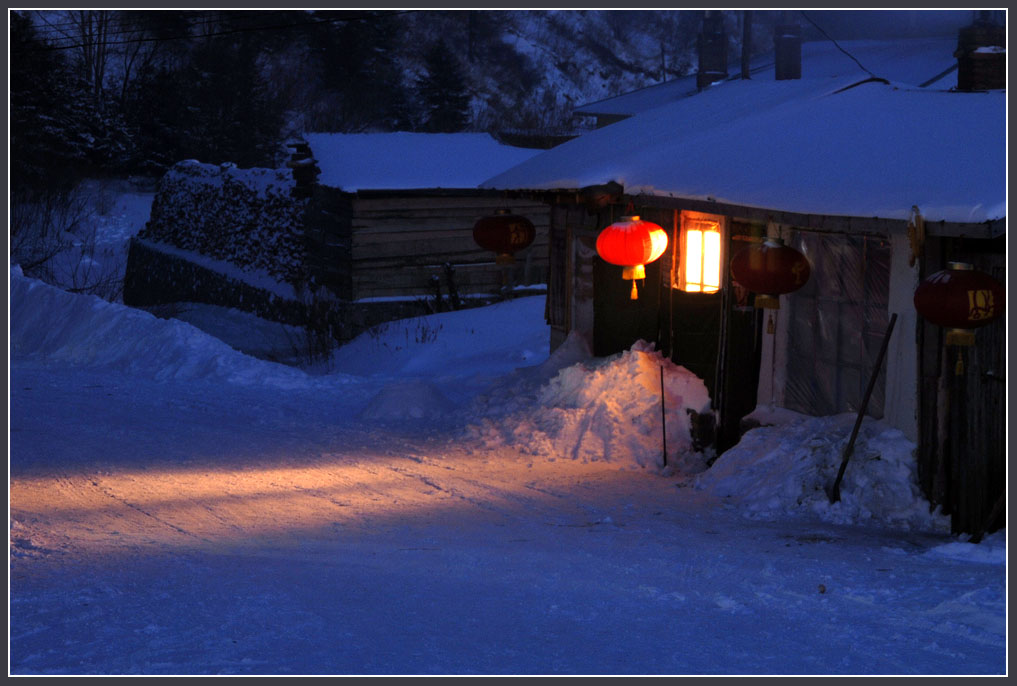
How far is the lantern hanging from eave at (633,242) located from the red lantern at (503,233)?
326 cm

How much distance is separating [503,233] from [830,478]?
5877mm

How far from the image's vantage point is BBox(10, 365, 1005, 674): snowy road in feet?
18.0

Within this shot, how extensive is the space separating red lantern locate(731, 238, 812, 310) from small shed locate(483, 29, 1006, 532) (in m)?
0.26

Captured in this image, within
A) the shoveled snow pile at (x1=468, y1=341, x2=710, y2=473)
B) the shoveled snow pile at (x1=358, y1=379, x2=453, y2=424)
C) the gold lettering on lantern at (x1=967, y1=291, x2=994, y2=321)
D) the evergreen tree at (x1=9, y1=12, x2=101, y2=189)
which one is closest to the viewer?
the gold lettering on lantern at (x1=967, y1=291, x2=994, y2=321)

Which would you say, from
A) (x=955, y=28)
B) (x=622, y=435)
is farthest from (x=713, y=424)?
(x=955, y=28)

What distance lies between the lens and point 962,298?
6.87 metres

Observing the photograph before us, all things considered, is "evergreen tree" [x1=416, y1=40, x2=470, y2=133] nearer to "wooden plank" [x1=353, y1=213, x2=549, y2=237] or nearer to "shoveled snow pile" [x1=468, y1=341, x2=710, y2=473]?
"wooden plank" [x1=353, y1=213, x2=549, y2=237]

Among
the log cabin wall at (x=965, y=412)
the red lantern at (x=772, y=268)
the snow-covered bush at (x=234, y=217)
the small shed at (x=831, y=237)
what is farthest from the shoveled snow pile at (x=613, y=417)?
the snow-covered bush at (x=234, y=217)

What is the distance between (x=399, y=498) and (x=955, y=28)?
1580cm

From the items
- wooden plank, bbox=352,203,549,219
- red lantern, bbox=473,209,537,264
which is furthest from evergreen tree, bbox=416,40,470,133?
red lantern, bbox=473,209,537,264

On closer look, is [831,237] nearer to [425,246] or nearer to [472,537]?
[472,537]

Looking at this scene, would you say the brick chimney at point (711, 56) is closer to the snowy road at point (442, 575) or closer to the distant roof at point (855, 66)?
the distant roof at point (855, 66)

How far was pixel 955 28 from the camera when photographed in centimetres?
2003

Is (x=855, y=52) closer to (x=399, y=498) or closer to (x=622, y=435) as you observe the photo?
(x=622, y=435)
